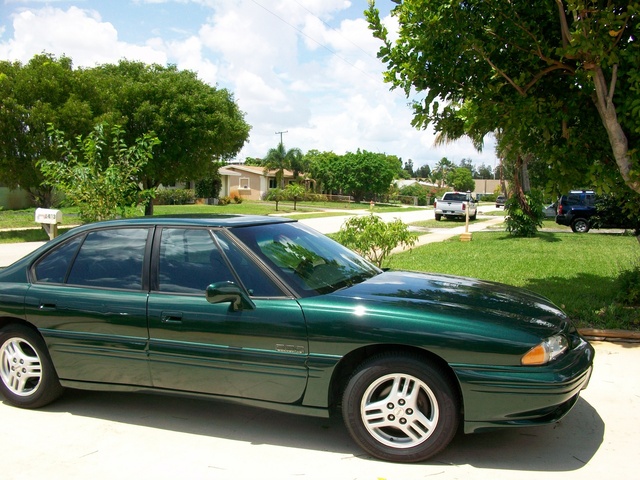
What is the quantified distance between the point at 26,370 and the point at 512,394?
12.0 feet

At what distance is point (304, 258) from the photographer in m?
4.29

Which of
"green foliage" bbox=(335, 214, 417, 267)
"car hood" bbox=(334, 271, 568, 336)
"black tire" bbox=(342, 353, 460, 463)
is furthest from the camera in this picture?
"green foliage" bbox=(335, 214, 417, 267)

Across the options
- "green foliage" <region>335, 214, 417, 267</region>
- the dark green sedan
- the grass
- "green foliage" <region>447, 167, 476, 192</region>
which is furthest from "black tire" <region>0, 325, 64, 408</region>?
"green foliage" <region>447, 167, 476, 192</region>

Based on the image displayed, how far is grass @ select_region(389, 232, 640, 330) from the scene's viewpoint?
286 inches

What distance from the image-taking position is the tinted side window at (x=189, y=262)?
399 cm

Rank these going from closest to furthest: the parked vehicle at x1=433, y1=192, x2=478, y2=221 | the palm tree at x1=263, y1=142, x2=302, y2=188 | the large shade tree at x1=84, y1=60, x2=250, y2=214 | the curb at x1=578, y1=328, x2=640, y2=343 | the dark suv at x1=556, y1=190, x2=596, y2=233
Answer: the curb at x1=578, y1=328, x2=640, y2=343 < the dark suv at x1=556, y1=190, x2=596, y2=233 < the large shade tree at x1=84, y1=60, x2=250, y2=214 < the parked vehicle at x1=433, y1=192, x2=478, y2=221 < the palm tree at x1=263, y1=142, x2=302, y2=188

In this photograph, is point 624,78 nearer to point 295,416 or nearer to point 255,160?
point 295,416

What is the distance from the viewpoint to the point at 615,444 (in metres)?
3.80

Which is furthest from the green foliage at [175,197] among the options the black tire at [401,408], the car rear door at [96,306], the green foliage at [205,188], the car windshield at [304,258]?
the black tire at [401,408]

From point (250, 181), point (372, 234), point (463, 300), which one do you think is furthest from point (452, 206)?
point (250, 181)

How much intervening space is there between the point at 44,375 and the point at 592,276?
9.32 metres

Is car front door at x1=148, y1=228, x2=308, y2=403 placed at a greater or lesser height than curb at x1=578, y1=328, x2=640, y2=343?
greater

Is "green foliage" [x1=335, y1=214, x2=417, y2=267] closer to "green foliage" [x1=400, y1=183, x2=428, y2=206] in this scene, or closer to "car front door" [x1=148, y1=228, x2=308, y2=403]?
"car front door" [x1=148, y1=228, x2=308, y2=403]

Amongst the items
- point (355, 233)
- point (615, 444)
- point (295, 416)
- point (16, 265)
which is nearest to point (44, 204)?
point (355, 233)
